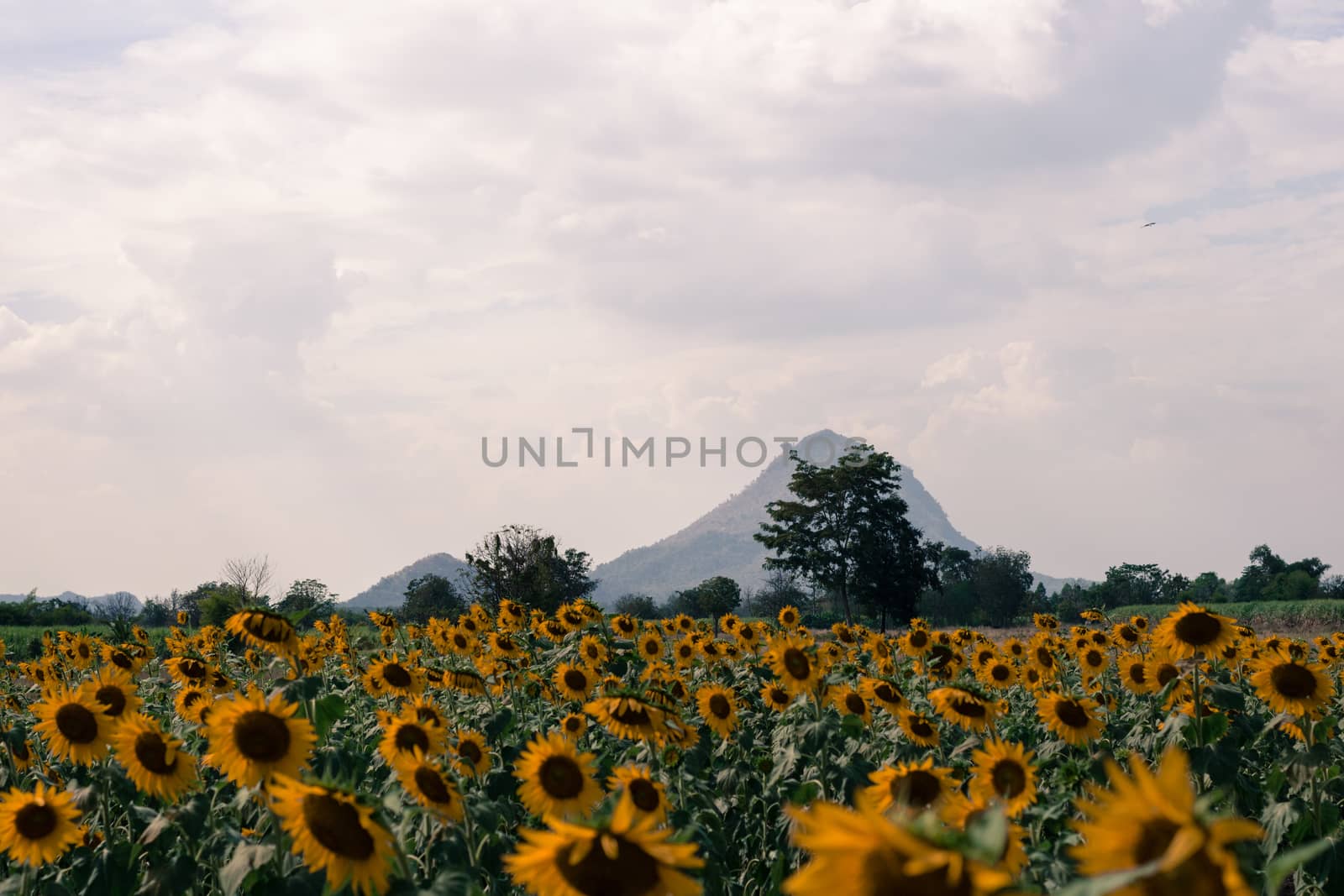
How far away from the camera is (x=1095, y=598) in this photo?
342ft

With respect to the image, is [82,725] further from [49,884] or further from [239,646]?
[239,646]

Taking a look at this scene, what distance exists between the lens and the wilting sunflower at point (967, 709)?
7.57m

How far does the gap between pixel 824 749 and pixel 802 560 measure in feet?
228

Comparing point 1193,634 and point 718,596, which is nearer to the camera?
point 1193,634

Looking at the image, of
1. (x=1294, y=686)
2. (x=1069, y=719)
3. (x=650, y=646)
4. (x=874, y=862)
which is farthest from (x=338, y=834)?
(x=650, y=646)

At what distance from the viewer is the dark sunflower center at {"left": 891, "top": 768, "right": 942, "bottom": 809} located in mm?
4941

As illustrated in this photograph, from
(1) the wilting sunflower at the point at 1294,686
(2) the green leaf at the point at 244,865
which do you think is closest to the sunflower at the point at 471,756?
(2) the green leaf at the point at 244,865

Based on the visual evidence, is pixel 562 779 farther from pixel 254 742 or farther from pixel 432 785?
pixel 254 742

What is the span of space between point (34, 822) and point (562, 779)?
2.98 m

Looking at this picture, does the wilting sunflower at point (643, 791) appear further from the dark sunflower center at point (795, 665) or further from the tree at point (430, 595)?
the tree at point (430, 595)

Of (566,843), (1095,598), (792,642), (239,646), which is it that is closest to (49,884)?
(566,843)

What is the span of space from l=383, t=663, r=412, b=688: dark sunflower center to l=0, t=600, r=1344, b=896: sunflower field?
4cm

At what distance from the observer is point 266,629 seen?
667 cm

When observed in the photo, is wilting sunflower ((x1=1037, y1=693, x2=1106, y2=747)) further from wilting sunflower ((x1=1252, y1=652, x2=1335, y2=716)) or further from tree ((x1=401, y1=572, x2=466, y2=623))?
tree ((x1=401, y1=572, x2=466, y2=623))
